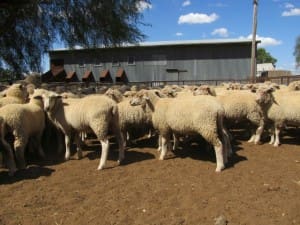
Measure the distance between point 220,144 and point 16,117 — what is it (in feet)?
13.6

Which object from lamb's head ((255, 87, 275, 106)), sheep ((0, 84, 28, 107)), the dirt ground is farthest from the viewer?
sheep ((0, 84, 28, 107))

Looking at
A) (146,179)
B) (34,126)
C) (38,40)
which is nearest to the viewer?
(146,179)

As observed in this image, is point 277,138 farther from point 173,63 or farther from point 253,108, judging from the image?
point 173,63

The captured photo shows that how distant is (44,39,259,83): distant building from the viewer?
32812 millimetres

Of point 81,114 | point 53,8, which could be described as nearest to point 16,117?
point 81,114

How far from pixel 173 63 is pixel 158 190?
1156 inches

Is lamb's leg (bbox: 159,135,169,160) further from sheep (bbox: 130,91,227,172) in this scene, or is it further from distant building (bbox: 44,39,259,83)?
distant building (bbox: 44,39,259,83)

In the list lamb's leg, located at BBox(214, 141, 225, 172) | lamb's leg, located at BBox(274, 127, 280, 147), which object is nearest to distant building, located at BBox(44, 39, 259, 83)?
lamb's leg, located at BBox(274, 127, 280, 147)

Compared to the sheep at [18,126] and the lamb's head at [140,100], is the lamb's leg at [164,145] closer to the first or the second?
the lamb's head at [140,100]

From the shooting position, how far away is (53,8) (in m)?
14.1

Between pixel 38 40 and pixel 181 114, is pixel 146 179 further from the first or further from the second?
pixel 38 40

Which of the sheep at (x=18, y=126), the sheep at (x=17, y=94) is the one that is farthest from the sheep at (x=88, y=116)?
the sheep at (x=17, y=94)

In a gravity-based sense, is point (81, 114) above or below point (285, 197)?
above

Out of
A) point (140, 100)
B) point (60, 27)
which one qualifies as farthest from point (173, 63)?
point (140, 100)
